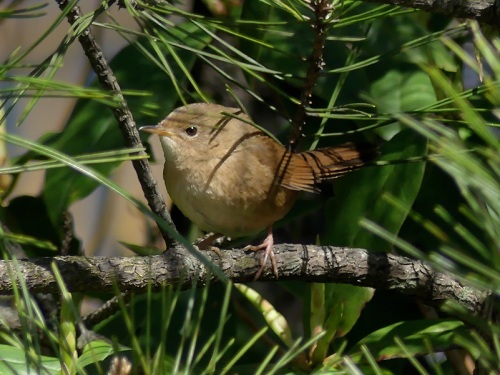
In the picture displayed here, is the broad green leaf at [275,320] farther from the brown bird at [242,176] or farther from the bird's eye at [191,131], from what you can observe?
the bird's eye at [191,131]

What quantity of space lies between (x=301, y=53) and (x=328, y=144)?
1.23 ft

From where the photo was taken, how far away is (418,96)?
2.35 m

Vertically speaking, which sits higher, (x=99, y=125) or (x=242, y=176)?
(x=99, y=125)

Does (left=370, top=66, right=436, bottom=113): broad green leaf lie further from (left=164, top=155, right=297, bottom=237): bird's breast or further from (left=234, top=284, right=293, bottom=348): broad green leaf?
(left=234, top=284, right=293, bottom=348): broad green leaf

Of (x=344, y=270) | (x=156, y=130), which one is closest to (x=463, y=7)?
(x=344, y=270)

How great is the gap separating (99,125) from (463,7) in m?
1.17

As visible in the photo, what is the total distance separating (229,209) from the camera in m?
2.57

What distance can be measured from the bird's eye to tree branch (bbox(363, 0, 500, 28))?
1.34 m

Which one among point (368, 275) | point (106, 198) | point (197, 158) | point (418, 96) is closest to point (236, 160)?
point (197, 158)

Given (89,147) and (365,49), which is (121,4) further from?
(365,49)

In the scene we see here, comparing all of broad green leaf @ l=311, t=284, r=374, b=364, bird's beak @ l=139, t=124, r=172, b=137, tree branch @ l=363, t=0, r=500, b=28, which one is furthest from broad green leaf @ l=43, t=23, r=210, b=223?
tree branch @ l=363, t=0, r=500, b=28

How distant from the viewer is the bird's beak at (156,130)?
98.0 inches

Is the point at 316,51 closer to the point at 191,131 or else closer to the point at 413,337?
the point at 413,337

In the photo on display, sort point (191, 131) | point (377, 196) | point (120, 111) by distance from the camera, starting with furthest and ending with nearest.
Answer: point (191, 131)
point (377, 196)
point (120, 111)
